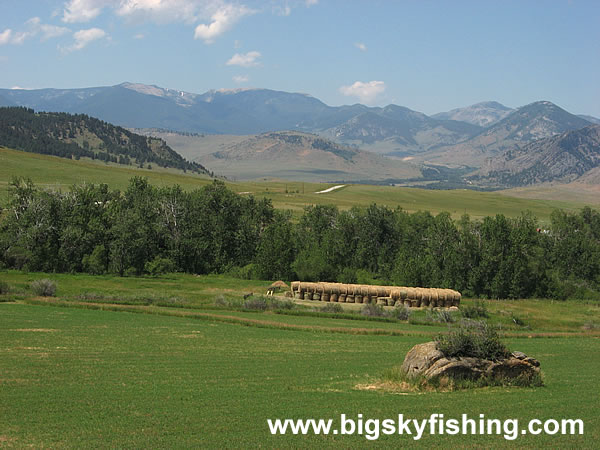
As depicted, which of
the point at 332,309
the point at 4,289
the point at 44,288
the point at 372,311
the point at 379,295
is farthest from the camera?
the point at 379,295

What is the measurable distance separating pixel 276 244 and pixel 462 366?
63.3 m

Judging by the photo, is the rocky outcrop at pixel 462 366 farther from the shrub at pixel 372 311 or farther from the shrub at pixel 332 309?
the shrub at pixel 332 309

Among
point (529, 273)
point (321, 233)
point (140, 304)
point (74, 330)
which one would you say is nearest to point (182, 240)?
point (321, 233)

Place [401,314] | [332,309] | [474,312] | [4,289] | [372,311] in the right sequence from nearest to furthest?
[4,289], [401,314], [372,311], [332,309], [474,312]

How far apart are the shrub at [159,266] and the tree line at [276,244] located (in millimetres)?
133

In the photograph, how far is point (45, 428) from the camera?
17.8m

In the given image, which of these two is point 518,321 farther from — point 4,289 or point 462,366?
point 4,289

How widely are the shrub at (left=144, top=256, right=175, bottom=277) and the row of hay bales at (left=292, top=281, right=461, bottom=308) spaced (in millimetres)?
21537

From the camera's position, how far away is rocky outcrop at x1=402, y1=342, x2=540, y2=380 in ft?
80.4

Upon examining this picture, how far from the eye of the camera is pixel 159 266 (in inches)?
3241

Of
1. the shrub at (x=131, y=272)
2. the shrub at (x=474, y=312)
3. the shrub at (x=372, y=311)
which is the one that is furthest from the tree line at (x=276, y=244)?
the shrub at (x=372, y=311)

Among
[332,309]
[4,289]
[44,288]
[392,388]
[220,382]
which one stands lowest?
[332,309]

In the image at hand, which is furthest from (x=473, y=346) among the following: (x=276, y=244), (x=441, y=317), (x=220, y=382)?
(x=276, y=244)

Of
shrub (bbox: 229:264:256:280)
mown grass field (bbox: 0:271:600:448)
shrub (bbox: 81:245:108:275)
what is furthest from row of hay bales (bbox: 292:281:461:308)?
shrub (bbox: 81:245:108:275)
